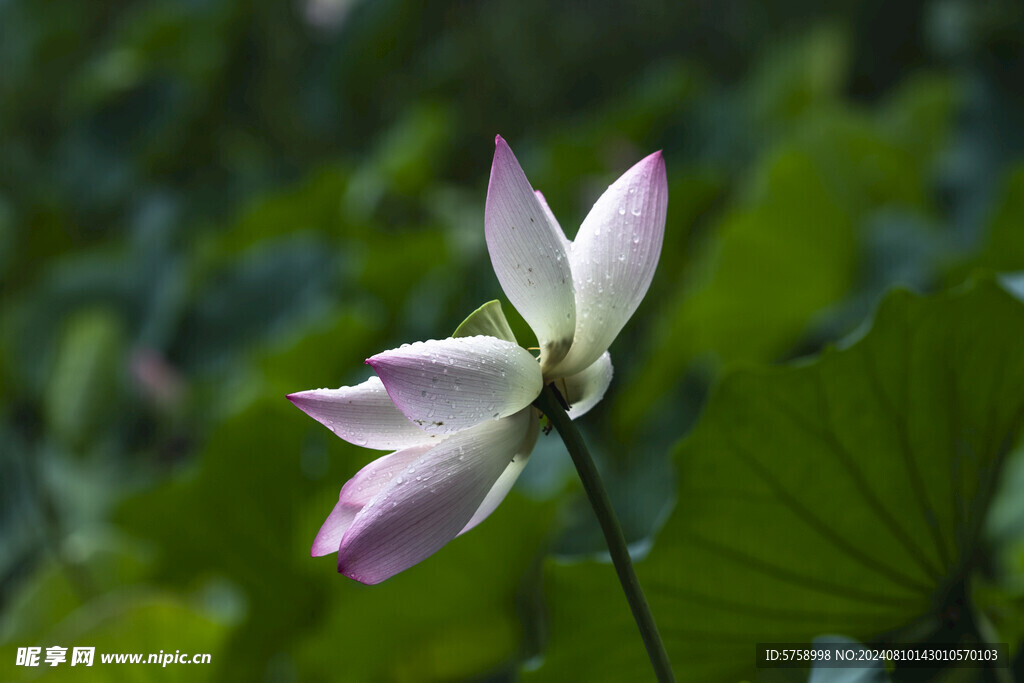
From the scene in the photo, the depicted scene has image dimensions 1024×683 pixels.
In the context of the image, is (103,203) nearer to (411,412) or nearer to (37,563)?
(37,563)

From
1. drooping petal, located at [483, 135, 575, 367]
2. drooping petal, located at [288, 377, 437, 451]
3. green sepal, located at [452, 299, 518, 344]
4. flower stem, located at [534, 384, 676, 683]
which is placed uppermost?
drooping petal, located at [483, 135, 575, 367]

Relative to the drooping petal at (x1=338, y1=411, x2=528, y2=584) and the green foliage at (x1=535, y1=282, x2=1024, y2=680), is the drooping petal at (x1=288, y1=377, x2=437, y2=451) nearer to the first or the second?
the drooping petal at (x1=338, y1=411, x2=528, y2=584)

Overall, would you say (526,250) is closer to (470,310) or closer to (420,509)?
(420,509)

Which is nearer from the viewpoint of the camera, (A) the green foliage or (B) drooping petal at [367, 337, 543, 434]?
(B) drooping petal at [367, 337, 543, 434]

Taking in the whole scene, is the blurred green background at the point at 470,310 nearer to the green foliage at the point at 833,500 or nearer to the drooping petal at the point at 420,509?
the green foliage at the point at 833,500

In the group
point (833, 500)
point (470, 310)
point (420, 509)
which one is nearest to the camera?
point (420, 509)

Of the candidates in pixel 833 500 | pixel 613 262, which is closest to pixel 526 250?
pixel 613 262

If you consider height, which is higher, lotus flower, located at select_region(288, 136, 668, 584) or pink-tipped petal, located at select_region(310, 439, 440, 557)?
lotus flower, located at select_region(288, 136, 668, 584)

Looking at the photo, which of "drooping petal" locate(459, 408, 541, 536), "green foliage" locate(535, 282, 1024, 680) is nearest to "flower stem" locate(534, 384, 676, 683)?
"drooping petal" locate(459, 408, 541, 536)

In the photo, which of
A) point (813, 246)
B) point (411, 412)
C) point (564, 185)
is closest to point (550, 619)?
point (411, 412)
